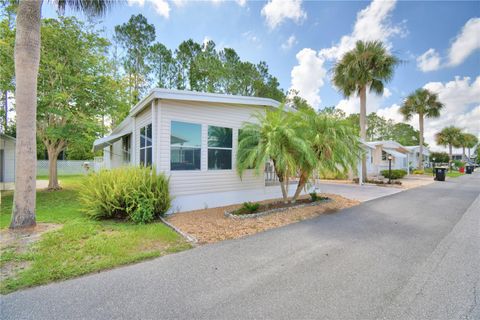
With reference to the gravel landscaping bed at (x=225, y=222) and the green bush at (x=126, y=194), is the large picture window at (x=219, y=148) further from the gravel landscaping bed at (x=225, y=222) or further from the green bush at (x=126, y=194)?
the green bush at (x=126, y=194)

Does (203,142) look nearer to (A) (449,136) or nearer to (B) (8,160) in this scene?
(B) (8,160)

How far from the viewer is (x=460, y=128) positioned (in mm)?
36625

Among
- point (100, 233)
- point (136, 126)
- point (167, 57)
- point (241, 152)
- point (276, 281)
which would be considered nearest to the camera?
point (276, 281)

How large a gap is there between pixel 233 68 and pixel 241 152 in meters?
16.6

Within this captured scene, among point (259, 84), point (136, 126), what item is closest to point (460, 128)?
point (259, 84)

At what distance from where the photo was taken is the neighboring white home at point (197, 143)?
6.57 m

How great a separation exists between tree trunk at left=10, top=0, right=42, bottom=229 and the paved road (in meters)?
3.22

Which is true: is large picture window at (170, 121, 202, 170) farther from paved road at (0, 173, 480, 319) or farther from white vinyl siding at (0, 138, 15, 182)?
white vinyl siding at (0, 138, 15, 182)

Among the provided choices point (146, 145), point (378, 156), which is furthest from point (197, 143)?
point (378, 156)

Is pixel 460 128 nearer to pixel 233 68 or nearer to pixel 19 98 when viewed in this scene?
pixel 233 68

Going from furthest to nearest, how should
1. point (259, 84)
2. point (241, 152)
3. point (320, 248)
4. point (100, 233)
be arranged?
point (259, 84) → point (241, 152) → point (100, 233) → point (320, 248)

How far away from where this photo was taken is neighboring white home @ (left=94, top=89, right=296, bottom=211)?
21.5 ft

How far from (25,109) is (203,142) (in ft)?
14.4

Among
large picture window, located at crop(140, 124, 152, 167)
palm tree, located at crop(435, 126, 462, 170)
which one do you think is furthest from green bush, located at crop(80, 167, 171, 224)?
palm tree, located at crop(435, 126, 462, 170)
